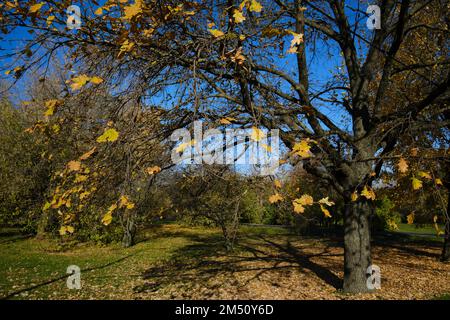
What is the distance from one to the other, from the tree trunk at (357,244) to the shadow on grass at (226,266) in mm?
781

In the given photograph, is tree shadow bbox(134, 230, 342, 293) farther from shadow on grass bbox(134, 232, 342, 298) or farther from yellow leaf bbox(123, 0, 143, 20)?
yellow leaf bbox(123, 0, 143, 20)

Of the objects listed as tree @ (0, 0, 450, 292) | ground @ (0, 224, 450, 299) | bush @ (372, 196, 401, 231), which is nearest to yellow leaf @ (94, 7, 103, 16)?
tree @ (0, 0, 450, 292)

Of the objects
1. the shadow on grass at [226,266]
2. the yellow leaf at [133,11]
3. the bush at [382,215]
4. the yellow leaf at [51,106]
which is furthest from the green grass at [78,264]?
the bush at [382,215]

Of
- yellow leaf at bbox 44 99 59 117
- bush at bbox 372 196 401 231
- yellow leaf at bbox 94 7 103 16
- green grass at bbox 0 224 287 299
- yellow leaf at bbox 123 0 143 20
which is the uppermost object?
yellow leaf at bbox 94 7 103 16

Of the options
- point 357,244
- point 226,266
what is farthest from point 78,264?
point 357,244

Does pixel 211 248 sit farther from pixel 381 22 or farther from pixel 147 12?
pixel 147 12

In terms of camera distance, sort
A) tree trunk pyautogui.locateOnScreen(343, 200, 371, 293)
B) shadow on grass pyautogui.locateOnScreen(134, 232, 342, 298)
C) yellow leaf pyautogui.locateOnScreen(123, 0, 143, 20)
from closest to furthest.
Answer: yellow leaf pyautogui.locateOnScreen(123, 0, 143, 20) < tree trunk pyautogui.locateOnScreen(343, 200, 371, 293) < shadow on grass pyautogui.locateOnScreen(134, 232, 342, 298)

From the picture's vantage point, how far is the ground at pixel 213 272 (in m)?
6.60

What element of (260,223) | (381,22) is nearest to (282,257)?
(381,22)

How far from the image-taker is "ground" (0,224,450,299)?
660 cm

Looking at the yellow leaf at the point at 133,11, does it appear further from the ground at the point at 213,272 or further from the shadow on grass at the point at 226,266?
the shadow on grass at the point at 226,266

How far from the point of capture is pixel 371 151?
5.79 meters

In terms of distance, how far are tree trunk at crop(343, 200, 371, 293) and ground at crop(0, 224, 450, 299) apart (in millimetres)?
269
